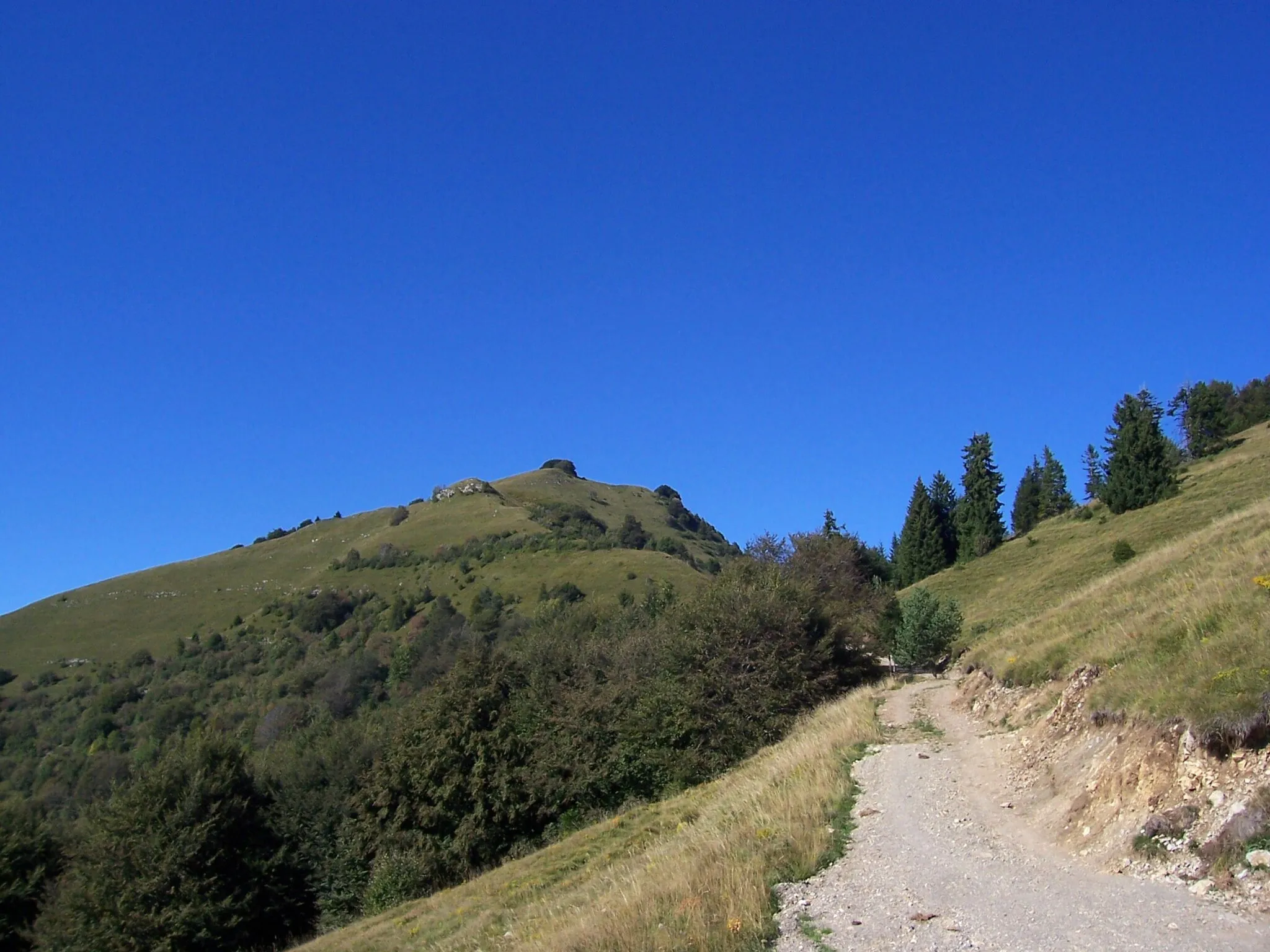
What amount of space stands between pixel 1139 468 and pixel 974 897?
69836mm

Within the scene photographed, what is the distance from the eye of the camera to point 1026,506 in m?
113

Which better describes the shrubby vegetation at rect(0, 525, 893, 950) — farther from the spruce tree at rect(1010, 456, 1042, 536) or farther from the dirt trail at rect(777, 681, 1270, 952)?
the spruce tree at rect(1010, 456, 1042, 536)

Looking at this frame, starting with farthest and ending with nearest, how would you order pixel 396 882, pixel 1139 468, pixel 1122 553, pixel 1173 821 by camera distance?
pixel 1139 468 < pixel 1122 553 < pixel 396 882 < pixel 1173 821

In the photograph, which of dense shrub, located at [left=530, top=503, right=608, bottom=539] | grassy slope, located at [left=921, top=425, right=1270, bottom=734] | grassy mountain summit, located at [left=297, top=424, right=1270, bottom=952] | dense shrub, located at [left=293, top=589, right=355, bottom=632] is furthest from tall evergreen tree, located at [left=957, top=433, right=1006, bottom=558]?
dense shrub, located at [left=293, top=589, right=355, bottom=632]

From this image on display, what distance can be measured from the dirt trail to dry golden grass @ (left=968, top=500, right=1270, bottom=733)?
2.38 metres

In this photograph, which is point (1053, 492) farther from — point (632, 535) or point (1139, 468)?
point (632, 535)

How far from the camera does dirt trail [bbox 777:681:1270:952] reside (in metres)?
7.40

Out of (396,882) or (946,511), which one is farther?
(946,511)

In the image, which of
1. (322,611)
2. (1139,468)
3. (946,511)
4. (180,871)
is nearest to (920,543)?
(946,511)

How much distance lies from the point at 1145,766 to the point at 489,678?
40079mm

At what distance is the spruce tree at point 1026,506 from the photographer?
110 meters

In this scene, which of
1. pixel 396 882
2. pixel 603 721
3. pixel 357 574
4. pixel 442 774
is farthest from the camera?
pixel 357 574

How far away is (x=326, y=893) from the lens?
4222 centimetres

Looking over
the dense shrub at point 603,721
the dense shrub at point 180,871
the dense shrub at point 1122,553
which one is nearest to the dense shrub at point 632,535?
the dense shrub at point 603,721
